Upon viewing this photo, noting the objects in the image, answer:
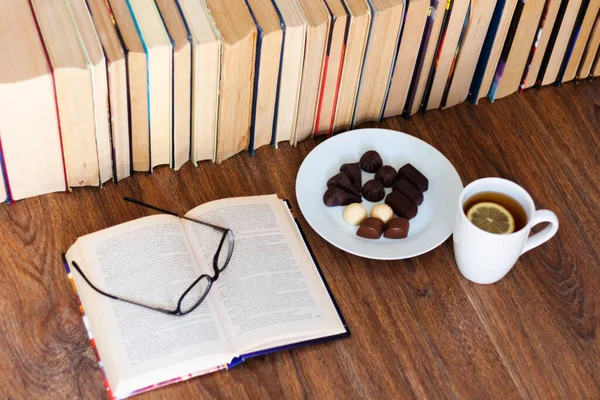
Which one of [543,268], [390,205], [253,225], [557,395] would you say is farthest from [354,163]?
[557,395]

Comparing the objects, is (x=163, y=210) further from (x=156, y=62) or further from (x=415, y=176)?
(x=415, y=176)

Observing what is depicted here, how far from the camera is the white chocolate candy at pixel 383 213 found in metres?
1.27

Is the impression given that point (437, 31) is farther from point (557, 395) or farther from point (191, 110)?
point (557, 395)

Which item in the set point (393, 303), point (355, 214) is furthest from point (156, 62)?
point (393, 303)

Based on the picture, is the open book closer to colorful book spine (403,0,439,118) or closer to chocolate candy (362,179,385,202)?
chocolate candy (362,179,385,202)

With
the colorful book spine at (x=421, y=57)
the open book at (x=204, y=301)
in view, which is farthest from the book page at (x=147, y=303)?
the colorful book spine at (x=421, y=57)

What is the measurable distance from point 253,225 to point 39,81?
378mm

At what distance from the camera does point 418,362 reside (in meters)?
1.17

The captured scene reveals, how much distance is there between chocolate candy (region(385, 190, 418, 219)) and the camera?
1268 mm

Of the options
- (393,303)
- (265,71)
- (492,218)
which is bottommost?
(393,303)

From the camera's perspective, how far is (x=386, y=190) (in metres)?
1.33

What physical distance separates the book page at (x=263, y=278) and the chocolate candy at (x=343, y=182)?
9cm

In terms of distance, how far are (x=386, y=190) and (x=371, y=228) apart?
113 millimetres

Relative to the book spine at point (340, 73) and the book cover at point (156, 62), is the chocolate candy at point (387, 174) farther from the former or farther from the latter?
the book cover at point (156, 62)
